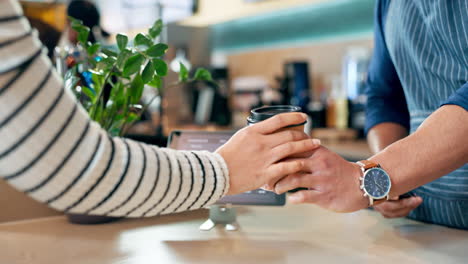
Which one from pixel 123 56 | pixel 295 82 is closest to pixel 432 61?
pixel 123 56

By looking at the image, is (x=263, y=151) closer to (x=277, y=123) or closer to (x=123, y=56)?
(x=277, y=123)

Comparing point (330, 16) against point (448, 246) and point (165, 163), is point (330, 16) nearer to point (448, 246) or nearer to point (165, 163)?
point (448, 246)

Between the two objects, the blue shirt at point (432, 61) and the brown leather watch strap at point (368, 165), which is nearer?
the brown leather watch strap at point (368, 165)

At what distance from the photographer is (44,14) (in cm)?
386

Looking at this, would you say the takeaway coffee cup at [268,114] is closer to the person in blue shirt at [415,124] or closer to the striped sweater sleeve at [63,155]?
the person in blue shirt at [415,124]

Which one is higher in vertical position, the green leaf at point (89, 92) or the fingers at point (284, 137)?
the green leaf at point (89, 92)

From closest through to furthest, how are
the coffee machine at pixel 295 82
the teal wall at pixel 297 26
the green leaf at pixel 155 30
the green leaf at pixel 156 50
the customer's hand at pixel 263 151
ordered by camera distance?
the customer's hand at pixel 263 151
the green leaf at pixel 156 50
the green leaf at pixel 155 30
the teal wall at pixel 297 26
the coffee machine at pixel 295 82

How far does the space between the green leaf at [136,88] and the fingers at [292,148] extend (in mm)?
384

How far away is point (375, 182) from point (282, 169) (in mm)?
181

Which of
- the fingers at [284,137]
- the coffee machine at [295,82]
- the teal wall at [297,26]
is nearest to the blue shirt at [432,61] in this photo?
the fingers at [284,137]

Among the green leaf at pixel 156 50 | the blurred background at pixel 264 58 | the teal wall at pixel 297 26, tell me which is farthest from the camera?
the teal wall at pixel 297 26

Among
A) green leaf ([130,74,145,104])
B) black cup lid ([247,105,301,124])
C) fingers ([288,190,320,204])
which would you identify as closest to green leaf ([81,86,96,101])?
green leaf ([130,74,145,104])

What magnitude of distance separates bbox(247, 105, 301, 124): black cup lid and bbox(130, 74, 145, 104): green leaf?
0.29m

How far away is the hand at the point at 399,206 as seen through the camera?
3.36 feet
